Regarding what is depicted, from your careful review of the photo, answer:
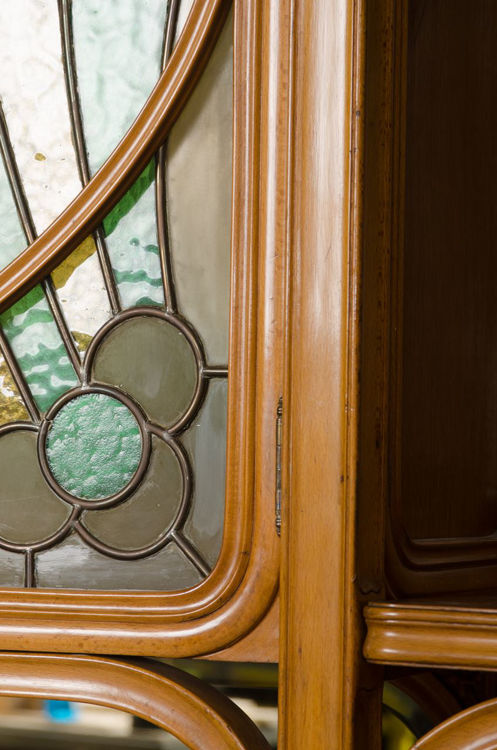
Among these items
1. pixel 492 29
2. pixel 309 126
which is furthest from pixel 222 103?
pixel 492 29

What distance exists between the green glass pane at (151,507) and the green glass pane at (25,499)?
0.16ft

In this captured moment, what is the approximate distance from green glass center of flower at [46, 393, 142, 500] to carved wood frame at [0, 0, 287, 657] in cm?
9

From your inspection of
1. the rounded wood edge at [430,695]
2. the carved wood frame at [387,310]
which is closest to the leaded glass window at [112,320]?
the carved wood frame at [387,310]

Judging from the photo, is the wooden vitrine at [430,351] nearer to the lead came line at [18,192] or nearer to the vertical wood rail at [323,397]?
the vertical wood rail at [323,397]

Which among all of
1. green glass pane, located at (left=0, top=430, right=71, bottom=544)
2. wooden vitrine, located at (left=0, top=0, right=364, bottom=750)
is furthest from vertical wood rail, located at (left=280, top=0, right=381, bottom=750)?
green glass pane, located at (left=0, top=430, right=71, bottom=544)

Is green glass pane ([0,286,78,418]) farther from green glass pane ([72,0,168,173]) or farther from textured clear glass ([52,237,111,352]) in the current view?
green glass pane ([72,0,168,173])

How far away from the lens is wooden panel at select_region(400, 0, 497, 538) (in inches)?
27.3

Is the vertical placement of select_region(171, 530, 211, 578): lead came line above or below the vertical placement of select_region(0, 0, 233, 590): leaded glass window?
below

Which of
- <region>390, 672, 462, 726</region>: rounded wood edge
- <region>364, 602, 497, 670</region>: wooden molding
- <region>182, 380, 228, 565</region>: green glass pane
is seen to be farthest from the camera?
<region>390, 672, 462, 726</region>: rounded wood edge

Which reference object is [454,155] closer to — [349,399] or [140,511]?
[349,399]

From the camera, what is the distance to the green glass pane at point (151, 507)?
2.26 feet

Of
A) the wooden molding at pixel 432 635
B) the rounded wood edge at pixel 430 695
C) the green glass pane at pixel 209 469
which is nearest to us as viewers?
the wooden molding at pixel 432 635

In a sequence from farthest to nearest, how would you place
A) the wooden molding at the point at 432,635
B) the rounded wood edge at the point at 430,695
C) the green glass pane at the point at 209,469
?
the rounded wood edge at the point at 430,695
the green glass pane at the point at 209,469
the wooden molding at the point at 432,635

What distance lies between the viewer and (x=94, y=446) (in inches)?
27.6
